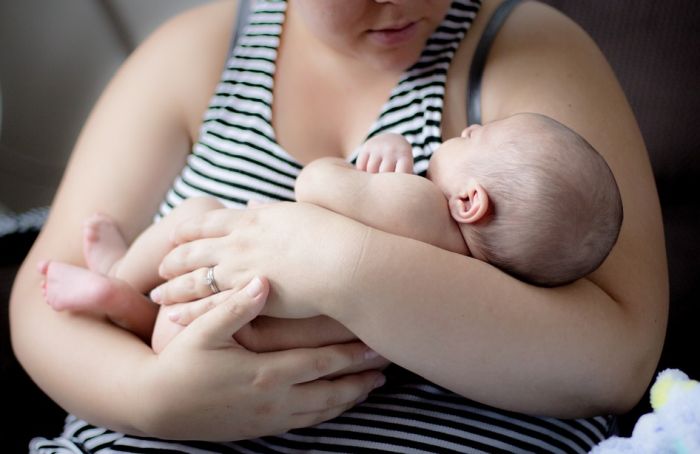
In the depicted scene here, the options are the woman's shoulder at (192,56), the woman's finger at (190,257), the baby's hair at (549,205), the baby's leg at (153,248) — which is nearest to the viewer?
the baby's hair at (549,205)

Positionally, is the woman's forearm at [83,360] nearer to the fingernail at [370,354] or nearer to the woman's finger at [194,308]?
the woman's finger at [194,308]

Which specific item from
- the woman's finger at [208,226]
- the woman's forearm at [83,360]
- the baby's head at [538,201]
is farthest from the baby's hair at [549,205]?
the woman's forearm at [83,360]

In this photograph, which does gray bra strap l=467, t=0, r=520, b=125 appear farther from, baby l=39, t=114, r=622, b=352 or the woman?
baby l=39, t=114, r=622, b=352

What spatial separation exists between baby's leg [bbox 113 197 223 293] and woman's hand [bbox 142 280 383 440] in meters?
0.18

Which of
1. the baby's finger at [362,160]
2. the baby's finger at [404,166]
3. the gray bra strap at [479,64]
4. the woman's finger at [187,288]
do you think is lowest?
the woman's finger at [187,288]

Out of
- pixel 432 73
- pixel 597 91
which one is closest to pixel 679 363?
pixel 597 91

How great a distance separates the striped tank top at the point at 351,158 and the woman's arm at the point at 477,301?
7cm

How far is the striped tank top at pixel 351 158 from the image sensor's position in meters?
1.01

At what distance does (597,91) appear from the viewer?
3.61 ft

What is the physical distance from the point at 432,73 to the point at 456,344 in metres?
0.45

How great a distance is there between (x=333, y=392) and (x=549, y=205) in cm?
36

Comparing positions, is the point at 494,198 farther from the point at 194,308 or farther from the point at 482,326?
the point at 194,308

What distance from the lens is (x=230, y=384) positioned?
3.09 feet

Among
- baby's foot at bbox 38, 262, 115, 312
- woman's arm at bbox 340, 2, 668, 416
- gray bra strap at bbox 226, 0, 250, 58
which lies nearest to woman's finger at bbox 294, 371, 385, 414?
woman's arm at bbox 340, 2, 668, 416
